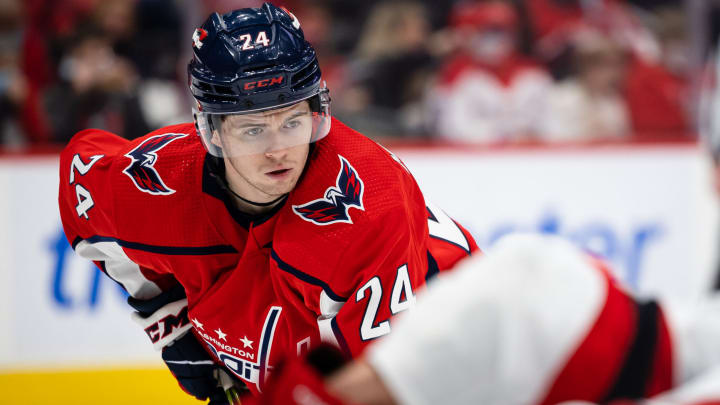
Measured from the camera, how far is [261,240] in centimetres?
205

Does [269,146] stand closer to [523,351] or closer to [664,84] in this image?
[523,351]

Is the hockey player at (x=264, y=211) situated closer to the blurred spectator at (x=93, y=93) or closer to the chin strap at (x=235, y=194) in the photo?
the chin strap at (x=235, y=194)

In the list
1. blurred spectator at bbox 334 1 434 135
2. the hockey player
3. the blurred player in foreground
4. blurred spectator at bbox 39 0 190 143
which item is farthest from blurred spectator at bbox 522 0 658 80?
the blurred player in foreground

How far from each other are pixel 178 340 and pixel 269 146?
0.76m

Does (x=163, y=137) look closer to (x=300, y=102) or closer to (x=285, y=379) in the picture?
(x=300, y=102)

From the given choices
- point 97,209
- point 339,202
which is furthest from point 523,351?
point 97,209

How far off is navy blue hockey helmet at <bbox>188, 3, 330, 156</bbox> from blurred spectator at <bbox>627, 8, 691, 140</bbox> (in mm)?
2945

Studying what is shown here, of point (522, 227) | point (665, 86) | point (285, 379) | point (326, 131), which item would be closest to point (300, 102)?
point (326, 131)

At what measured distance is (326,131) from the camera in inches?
78.2

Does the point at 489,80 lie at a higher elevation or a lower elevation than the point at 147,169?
lower

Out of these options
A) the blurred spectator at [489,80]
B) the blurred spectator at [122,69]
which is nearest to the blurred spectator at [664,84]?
the blurred spectator at [489,80]

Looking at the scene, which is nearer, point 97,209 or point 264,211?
point 264,211

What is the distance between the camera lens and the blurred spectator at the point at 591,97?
4496 mm

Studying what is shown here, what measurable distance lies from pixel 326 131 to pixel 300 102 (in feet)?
0.30
